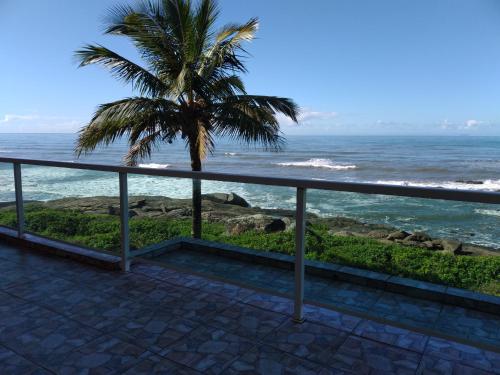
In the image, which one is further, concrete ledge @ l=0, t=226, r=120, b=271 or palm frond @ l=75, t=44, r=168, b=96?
palm frond @ l=75, t=44, r=168, b=96

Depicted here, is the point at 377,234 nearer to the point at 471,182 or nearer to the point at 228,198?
the point at 228,198

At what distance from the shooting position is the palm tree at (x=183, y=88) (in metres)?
7.45

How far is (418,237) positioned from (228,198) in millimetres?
1367

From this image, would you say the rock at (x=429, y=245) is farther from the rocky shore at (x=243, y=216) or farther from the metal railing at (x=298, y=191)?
the metal railing at (x=298, y=191)

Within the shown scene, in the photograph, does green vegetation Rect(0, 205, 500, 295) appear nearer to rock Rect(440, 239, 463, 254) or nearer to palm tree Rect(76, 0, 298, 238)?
rock Rect(440, 239, 463, 254)

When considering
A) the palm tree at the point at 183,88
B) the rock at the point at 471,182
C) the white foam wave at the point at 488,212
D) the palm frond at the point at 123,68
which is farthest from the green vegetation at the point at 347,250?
the rock at the point at 471,182

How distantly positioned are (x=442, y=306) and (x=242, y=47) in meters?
7.01

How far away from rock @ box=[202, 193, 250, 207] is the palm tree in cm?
458

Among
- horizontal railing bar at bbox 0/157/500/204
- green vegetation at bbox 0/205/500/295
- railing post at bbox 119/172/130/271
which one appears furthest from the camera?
railing post at bbox 119/172/130/271

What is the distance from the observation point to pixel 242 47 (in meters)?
8.14

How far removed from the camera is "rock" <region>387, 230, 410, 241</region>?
2.26 meters

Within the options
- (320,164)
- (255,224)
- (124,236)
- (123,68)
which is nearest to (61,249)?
(124,236)

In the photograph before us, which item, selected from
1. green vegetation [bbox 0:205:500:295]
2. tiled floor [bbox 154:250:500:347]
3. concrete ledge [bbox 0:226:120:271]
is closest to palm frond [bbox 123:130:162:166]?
concrete ledge [bbox 0:226:120:271]

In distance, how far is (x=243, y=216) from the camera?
116 inches
